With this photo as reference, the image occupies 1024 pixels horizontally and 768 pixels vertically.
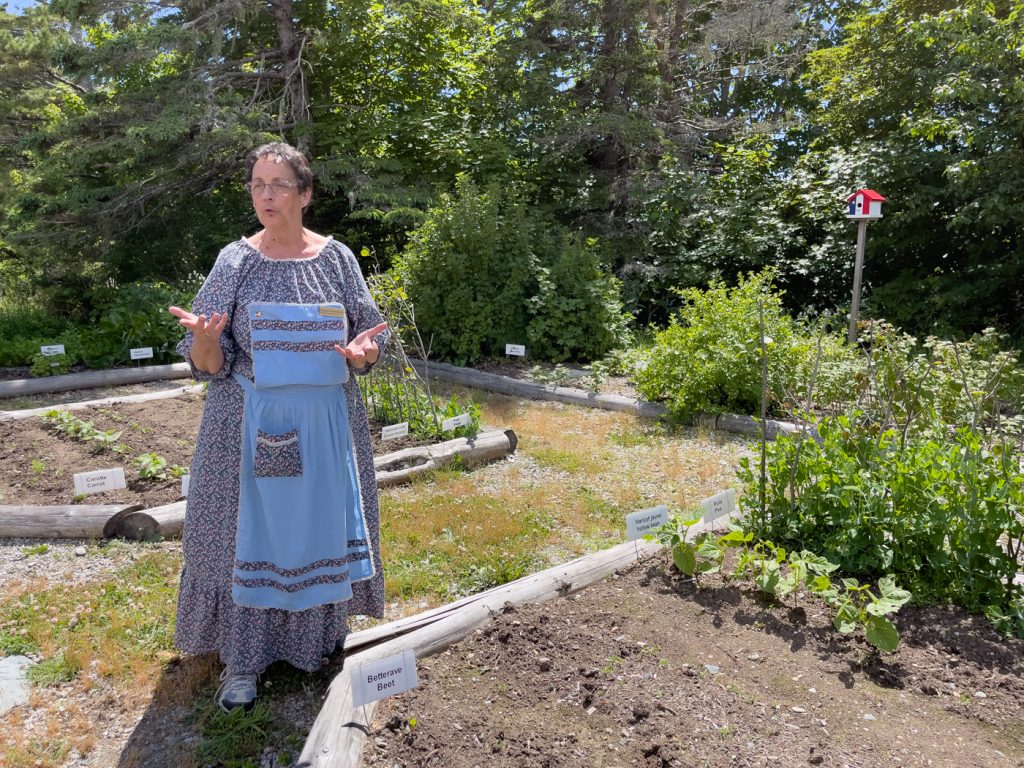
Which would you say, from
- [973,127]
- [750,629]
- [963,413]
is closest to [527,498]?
[750,629]

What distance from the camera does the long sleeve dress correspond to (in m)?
2.38

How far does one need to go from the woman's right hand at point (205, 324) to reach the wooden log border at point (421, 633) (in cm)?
108

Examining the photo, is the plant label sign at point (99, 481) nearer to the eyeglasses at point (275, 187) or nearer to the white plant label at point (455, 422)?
the white plant label at point (455, 422)

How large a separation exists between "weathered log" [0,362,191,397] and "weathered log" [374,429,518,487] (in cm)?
350

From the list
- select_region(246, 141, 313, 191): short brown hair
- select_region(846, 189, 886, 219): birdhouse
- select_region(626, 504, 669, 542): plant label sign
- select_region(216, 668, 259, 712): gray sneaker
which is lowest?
select_region(216, 668, 259, 712): gray sneaker

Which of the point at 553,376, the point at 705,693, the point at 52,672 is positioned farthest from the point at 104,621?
the point at 553,376

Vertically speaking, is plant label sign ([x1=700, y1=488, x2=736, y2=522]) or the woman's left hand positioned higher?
the woman's left hand

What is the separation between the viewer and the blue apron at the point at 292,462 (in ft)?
7.67

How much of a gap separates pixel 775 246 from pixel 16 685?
9.56 meters

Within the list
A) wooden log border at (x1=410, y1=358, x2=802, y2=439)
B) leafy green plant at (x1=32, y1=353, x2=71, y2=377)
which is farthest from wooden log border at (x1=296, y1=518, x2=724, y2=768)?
leafy green plant at (x1=32, y1=353, x2=71, y2=377)

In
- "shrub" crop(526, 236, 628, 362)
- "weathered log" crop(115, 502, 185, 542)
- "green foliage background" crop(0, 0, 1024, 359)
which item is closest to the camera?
"weathered log" crop(115, 502, 185, 542)

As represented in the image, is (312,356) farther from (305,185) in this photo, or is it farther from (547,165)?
(547,165)

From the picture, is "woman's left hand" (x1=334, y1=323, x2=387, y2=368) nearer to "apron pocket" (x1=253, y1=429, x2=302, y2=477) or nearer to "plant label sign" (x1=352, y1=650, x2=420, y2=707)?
"apron pocket" (x1=253, y1=429, x2=302, y2=477)

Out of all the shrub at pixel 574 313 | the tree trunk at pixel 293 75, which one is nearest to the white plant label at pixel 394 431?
the shrub at pixel 574 313
